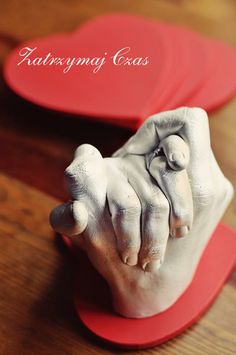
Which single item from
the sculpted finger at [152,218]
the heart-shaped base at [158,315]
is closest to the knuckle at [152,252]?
the sculpted finger at [152,218]

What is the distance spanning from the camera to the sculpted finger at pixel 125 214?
0.56 m

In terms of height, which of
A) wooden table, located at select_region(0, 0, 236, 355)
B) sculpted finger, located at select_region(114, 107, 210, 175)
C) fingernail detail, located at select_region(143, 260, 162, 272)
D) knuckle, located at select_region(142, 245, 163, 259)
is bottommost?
wooden table, located at select_region(0, 0, 236, 355)

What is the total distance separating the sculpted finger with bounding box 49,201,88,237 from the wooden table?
186 millimetres

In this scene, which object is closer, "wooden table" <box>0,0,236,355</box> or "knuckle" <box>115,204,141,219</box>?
"knuckle" <box>115,204,141,219</box>

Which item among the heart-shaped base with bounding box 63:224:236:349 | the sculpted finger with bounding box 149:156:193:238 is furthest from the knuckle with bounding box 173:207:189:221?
the heart-shaped base with bounding box 63:224:236:349

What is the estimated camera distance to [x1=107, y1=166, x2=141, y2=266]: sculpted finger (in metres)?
0.56

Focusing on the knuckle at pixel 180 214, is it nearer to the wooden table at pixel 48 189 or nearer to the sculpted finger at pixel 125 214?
the sculpted finger at pixel 125 214

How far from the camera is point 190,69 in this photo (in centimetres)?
93

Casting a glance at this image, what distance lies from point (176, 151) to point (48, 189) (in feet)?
1.09

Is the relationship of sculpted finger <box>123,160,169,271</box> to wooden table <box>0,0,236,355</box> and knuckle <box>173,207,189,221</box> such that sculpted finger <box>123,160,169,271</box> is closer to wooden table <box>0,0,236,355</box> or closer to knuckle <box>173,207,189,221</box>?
knuckle <box>173,207,189,221</box>

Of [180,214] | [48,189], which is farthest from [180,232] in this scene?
[48,189]

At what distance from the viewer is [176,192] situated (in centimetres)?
56

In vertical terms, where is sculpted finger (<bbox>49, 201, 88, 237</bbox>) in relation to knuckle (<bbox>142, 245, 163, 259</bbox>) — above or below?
above

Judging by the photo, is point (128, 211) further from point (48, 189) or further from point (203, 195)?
point (48, 189)
